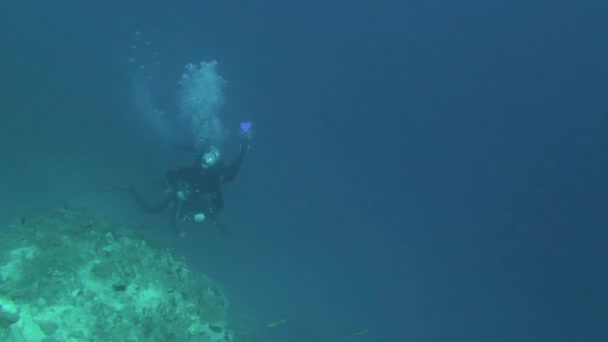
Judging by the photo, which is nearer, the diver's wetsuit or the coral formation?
the coral formation

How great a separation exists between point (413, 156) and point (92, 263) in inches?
2080

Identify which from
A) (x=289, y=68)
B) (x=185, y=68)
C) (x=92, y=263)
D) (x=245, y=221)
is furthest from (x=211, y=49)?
(x=92, y=263)

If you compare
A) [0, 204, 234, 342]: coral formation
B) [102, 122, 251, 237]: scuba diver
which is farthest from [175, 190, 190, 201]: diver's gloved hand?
[0, 204, 234, 342]: coral formation

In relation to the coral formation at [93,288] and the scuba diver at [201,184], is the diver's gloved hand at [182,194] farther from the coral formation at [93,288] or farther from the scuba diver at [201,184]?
the coral formation at [93,288]

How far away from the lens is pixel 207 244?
19016 millimetres

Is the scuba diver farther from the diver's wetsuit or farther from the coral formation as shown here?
the coral formation

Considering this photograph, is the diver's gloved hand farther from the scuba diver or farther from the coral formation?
the coral formation

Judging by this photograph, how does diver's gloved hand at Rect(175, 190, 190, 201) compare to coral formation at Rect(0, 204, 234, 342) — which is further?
diver's gloved hand at Rect(175, 190, 190, 201)

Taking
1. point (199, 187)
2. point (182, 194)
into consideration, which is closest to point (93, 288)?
point (182, 194)

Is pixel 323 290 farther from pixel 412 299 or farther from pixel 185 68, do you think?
pixel 185 68

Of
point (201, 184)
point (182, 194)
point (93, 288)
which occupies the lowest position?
point (93, 288)

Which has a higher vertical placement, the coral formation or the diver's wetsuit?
the diver's wetsuit

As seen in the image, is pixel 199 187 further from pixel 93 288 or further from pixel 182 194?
pixel 93 288

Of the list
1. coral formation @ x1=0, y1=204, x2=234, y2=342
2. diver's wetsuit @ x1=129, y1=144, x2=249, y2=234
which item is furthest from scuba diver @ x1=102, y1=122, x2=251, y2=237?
coral formation @ x1=0, y1=204, x2=234, y2=342
